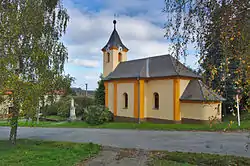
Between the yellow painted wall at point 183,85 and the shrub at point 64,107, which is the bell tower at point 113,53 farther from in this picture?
the yellow painted wall at point 183,85

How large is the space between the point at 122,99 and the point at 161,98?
4.61m

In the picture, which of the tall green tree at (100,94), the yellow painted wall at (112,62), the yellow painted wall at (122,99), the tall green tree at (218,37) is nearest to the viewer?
the tall green tree at (218,37)

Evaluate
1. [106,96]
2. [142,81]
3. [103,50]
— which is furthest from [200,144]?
[103,50]

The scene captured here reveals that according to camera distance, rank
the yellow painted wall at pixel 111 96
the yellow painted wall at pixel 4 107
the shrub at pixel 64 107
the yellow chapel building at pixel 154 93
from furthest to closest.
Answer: the shrub at pixel 64 107, the yellow painted wall at pixel 111 96, the yellow chapel building at pixel 154 93, the yellow painted wall at pixel 4 107

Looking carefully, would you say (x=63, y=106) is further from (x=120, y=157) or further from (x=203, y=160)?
(x=203, y=160)

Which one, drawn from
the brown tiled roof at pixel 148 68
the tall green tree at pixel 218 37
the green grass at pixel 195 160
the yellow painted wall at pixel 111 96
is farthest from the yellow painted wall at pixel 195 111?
the tall green tree at pixel 218 37

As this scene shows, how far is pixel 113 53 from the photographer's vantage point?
2733 cm

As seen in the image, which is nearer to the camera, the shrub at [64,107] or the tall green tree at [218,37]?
the tall green tree at [218,37]

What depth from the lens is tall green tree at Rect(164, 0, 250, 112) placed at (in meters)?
3.09

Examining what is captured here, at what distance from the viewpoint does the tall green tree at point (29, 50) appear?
7762 millimetres

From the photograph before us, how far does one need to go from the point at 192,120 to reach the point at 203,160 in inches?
481

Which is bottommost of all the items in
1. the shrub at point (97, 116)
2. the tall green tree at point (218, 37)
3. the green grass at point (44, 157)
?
the green grass at point (44, 157)

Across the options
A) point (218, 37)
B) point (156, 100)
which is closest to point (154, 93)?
point (156, 100)

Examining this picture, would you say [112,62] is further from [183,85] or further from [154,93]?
[183,85]
